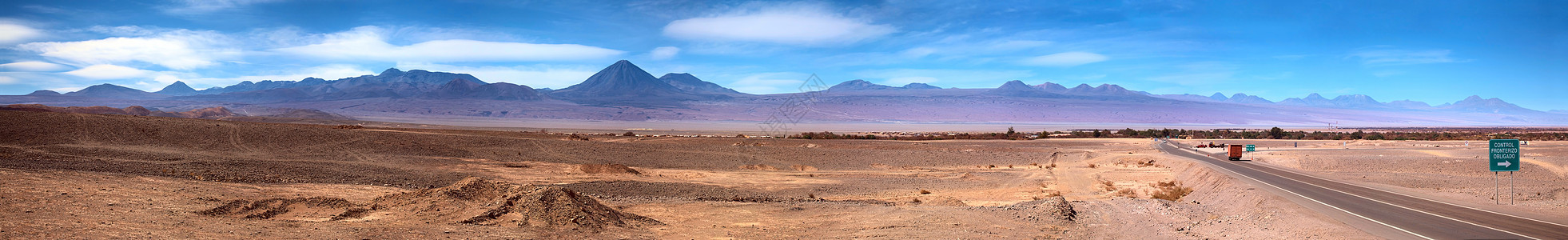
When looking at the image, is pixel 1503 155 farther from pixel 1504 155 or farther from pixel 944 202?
pixel 944 202

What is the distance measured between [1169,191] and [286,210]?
19950mm

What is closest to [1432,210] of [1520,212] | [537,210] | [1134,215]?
[1520,212]

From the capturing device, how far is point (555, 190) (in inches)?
467

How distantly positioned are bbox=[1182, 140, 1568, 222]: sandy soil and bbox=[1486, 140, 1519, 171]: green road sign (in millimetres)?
632

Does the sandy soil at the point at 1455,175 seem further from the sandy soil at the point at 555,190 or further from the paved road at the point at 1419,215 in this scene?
the sandy soil at the point at 555,190

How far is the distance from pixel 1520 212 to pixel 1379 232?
4.19 metres

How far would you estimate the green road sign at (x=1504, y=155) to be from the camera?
14953 mm

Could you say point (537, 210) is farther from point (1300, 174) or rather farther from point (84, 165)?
point (1300, 174)

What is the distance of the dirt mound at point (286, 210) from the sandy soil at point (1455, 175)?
61.1 feet

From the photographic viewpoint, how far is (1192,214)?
13.9 meters

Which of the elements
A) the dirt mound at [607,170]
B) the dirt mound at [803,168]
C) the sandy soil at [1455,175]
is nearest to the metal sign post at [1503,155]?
the sandy soil at [1455,175]

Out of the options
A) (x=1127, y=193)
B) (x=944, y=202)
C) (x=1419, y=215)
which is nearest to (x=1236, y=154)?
(x=1127, y=193)

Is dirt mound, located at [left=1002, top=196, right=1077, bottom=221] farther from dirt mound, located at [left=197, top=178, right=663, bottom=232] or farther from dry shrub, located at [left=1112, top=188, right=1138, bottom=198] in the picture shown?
dirt mound, located at [left=197, top=178, right=663, bottom=232]

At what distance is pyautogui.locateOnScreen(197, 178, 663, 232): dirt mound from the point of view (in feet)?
35.8
